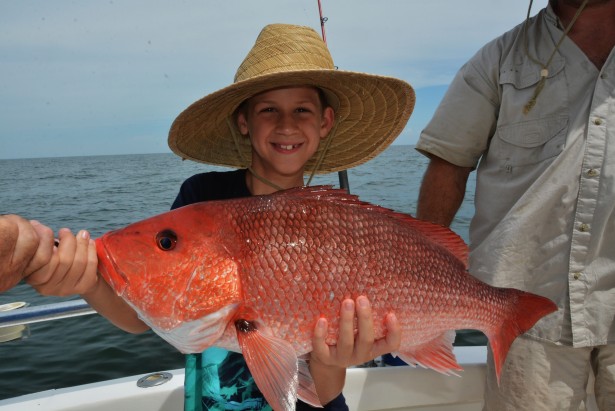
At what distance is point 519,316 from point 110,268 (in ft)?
4.63

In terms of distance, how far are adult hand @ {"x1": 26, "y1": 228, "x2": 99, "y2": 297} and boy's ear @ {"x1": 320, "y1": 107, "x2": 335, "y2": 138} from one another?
1327 millimetres

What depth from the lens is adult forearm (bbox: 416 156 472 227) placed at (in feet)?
7.99

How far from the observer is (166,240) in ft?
4.80

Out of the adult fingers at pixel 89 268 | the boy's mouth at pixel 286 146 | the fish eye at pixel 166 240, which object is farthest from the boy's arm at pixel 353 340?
the boy's mouth at pixel 286 146

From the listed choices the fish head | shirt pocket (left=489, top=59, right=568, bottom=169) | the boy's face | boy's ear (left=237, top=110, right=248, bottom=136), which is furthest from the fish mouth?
shirt pocket (left=489, top=59, right=568, bottom=169)

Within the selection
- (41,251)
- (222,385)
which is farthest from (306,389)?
(41,251)

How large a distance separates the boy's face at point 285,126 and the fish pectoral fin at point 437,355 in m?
0.98

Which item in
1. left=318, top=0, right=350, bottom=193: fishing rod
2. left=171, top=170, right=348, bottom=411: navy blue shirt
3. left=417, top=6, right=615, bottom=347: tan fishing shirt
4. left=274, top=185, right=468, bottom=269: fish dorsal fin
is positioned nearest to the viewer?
left=274, top=185, right=468, bottom=269: fish dorsal fin

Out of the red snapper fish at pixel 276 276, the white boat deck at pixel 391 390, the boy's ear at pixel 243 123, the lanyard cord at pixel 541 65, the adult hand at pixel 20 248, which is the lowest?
the white boat deck at pixel 391 390

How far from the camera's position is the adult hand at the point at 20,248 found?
3.54 feet

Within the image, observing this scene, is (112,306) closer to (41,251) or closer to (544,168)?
(41,251)

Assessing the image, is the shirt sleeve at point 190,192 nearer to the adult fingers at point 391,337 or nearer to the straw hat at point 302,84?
the straw hat at point 302,84

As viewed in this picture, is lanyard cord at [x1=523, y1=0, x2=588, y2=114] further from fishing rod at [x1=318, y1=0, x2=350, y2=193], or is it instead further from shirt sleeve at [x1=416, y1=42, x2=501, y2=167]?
fishing rod at [x1=318, y1=0, x2=350, y2=193]

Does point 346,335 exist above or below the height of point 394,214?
below
